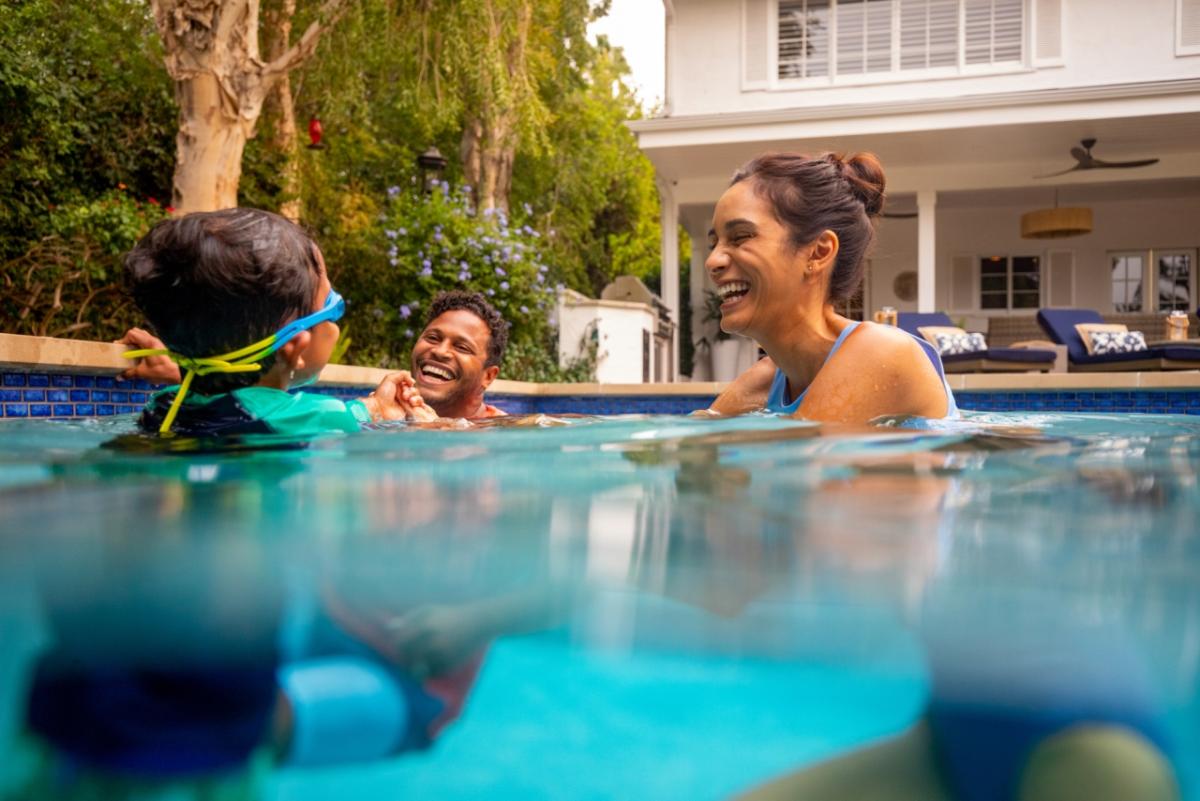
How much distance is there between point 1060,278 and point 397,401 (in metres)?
15.9

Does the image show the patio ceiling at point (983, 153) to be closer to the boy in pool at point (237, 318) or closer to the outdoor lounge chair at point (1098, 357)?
the outdoor lounge chair at point (1098, 357)

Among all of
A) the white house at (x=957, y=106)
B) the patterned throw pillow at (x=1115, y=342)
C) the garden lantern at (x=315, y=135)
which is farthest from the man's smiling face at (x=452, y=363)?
the garden lantern at (x=315, y=135)

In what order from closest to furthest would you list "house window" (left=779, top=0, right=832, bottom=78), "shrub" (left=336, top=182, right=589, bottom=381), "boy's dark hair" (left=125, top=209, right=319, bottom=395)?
"boy's dark hair" (left=125, top=209, right=319, bottom=395) → "shrub" (left=336, top=182, right=589, bottom=381) → "house window" (left=779, top=0, right=832, bottom=78)

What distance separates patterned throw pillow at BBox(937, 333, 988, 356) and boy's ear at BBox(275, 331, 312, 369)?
8478mm

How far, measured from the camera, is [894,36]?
13.6m

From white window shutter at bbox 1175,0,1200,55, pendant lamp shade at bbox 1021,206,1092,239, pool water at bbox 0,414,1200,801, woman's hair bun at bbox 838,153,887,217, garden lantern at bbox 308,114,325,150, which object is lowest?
pool water at bbox 0,414,1200,801

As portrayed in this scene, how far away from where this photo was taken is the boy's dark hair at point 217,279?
90.4 inches

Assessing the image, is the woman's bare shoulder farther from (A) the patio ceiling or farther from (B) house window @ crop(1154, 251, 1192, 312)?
(B) house window @ crop(1154, 251, 1192, 312)

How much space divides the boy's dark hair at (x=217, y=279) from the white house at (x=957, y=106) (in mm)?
10788

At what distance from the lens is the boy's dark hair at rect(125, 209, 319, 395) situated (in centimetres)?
229


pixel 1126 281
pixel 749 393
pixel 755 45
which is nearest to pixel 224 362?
pixel 749 393

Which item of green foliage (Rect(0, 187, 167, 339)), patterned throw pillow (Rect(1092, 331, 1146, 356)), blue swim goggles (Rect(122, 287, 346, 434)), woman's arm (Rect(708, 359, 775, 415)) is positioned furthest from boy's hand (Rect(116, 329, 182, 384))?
patterned throw pillow (Rect(1092, 331, 1146, 356))

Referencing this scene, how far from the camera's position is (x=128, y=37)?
40.0 ft

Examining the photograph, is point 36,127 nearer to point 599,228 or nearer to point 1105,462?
point 1105,462
